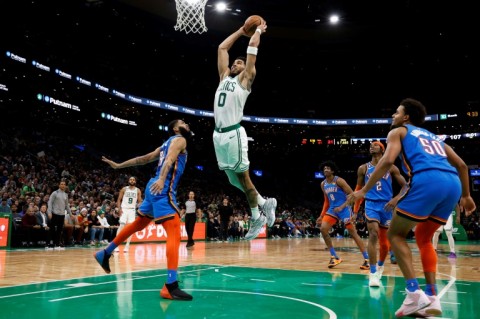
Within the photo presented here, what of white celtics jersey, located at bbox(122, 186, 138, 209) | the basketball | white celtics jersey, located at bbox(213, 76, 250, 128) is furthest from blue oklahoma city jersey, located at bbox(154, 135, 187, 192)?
white celtics jersey, located at bbox(122, 186, 138, 209)

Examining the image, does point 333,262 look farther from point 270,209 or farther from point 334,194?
point 270,209

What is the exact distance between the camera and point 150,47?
108ft

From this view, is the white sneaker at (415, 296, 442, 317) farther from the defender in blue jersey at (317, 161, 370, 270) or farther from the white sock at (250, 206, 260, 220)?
the defender in blue jersey at (317, 161, 370, 270)

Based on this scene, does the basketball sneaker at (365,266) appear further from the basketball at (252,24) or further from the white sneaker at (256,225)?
the basketball at (252,24)

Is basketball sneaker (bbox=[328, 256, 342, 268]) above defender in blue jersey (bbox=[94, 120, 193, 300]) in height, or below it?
below

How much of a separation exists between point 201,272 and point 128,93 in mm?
26599

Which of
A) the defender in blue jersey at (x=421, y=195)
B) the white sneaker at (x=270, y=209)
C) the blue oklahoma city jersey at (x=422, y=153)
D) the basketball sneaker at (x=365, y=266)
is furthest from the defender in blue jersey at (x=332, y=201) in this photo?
the blue oklahoma city jersey at (x=422, y=153)

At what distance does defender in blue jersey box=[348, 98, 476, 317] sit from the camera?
162 inches

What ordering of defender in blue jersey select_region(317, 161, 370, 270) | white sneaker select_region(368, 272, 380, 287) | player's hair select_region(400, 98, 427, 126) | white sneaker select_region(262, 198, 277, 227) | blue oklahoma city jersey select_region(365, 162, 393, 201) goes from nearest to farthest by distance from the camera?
player's hair select_region(400, 98, 427, 126)
white sneaker select_region(262, 198, 277, 227)
white sneaker select_region(368, 272, 380, 287)
blue oklahoma city jersey select_region(365, 162, 393, 201)
defender in blue jersey select_region(317, 161, 370, 270)

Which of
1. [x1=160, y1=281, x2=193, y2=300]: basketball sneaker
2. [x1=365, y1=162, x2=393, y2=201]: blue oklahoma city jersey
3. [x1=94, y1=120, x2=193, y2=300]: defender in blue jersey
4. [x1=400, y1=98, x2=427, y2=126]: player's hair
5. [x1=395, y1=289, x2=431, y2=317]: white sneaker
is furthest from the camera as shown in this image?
[x1=365, y1=162, x2=393, y2=201]: blue oklahoma city jersey

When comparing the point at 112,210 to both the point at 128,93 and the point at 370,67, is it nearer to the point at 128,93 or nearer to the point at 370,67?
the point at 128,93

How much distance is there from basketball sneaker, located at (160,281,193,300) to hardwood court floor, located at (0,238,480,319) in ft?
0.29

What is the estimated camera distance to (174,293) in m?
5.02

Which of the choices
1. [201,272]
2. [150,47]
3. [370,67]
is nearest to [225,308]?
[201,272]
